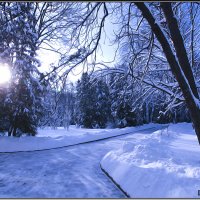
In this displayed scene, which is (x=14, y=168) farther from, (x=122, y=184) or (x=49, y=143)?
(x=49, y=143)

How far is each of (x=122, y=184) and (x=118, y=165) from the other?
76.1 inches

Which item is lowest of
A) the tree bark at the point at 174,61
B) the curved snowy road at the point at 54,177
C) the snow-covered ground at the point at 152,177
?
the curved snowy road at the point at 54,177

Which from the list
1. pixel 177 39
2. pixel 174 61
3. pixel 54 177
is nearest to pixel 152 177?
pixel 54 177

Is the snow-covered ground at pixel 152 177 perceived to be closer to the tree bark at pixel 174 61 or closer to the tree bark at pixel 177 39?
the tree bark at pixel 174 61

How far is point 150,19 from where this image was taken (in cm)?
484

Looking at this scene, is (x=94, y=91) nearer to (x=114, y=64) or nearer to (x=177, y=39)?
(x=114, y=64)

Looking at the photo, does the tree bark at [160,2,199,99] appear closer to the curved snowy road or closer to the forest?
the forest

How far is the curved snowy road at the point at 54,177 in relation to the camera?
7.81 meters

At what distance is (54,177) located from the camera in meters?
9.52

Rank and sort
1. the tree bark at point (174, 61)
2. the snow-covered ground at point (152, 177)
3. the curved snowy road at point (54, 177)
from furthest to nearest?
the curved snowy road at point (54, 177)
the snow-covered ground at point (152, 177)
the tree bark at point (174, 61)

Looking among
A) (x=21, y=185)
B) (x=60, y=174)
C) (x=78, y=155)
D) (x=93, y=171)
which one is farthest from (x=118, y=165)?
(x=78, y=155)

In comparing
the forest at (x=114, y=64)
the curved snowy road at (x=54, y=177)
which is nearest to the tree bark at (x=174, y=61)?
the forest at (x=114, y=64)

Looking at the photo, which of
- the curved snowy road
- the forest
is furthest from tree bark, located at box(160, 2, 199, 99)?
the curved snowy road

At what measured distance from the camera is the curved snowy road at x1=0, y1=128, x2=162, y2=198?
781cm
